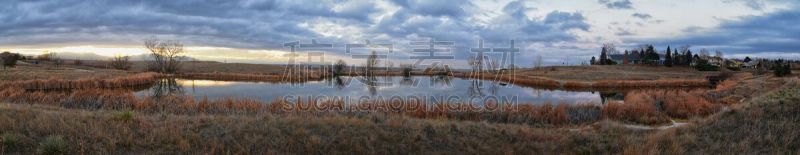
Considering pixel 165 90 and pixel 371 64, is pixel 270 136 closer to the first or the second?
pixel 165 90

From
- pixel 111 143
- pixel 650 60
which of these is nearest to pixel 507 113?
pixel 111 143

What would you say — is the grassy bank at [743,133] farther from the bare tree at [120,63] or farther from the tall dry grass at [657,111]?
the bare tree at [120,63]

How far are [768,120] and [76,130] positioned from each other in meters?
13.0

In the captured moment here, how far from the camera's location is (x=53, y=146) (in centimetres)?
641

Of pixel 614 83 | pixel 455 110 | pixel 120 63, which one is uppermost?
pixel 120 63

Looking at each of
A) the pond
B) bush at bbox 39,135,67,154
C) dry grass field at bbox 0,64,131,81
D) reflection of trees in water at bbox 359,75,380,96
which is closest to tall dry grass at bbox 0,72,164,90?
dry grass field at bbox 0,64,131,81

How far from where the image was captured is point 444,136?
29.3 feet

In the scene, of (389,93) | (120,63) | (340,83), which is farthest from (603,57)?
(120,63)

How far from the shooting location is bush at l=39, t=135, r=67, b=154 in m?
6.37

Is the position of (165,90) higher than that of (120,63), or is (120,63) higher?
(120,63)

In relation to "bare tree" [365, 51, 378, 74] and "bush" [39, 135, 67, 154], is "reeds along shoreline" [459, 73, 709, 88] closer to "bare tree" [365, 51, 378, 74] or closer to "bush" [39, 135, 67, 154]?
"bare tree" [365, 51, 378, 74]

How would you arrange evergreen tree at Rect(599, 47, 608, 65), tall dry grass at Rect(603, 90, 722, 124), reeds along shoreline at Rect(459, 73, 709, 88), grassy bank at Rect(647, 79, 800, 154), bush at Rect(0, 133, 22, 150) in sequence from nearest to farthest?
bush at Rect(0, 133, 22, 150) → grassy bank at Rect(647, 79, 800, 154) → tall dry grass at Rect(603, 90, 722, 124) → reeds along shoreline at Rect(459, 73, 709, 88) → evergreen tree at Rect(599, 47, 608, 65)

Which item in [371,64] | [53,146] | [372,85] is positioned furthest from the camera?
[371,64]

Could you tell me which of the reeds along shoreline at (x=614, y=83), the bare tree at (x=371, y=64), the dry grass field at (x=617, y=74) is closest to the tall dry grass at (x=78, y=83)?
the bare tree at (x=371, y=64)
